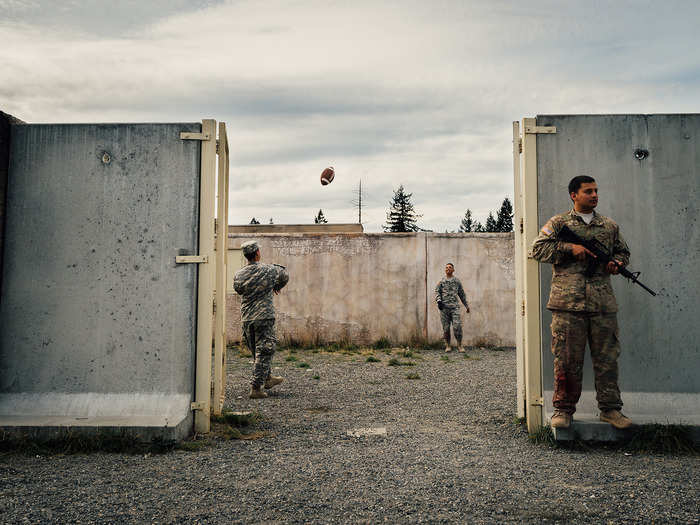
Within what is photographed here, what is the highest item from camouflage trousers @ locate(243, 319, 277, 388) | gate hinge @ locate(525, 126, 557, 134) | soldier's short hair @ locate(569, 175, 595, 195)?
gate hinge @ locate(525, 126, 557, 134)

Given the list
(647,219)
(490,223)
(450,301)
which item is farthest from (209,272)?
(490,223)

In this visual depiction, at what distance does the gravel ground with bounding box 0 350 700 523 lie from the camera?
10.7 ft

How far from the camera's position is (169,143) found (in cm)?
530

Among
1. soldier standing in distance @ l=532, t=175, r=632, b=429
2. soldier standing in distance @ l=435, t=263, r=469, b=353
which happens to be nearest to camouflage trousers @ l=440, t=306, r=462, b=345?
soldier standing in distance @ l=435, t=263, r=469, b=353

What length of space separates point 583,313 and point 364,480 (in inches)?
87.5

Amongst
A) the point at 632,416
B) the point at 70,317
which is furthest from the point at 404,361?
the point at 70,317

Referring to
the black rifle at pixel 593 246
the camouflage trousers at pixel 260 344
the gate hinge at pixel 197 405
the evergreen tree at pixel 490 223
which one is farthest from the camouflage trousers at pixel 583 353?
the evergreen tree at pixel 490 223

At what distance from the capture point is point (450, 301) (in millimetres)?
12602

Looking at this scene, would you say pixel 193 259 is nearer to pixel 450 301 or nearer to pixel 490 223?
pixel 450 301

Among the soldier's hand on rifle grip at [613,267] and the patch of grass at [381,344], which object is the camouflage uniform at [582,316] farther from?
the patch of grass at [381,344]

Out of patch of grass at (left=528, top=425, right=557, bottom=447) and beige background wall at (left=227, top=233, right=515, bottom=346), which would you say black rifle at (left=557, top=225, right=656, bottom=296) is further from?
beige background wall at (left=227, top=233, right=515, bottom=346)

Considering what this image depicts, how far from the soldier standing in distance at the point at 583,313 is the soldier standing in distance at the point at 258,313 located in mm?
3787

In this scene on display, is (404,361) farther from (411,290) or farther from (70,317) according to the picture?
(70,317)

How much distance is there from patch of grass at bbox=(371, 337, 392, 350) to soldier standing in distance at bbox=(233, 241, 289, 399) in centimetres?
611
